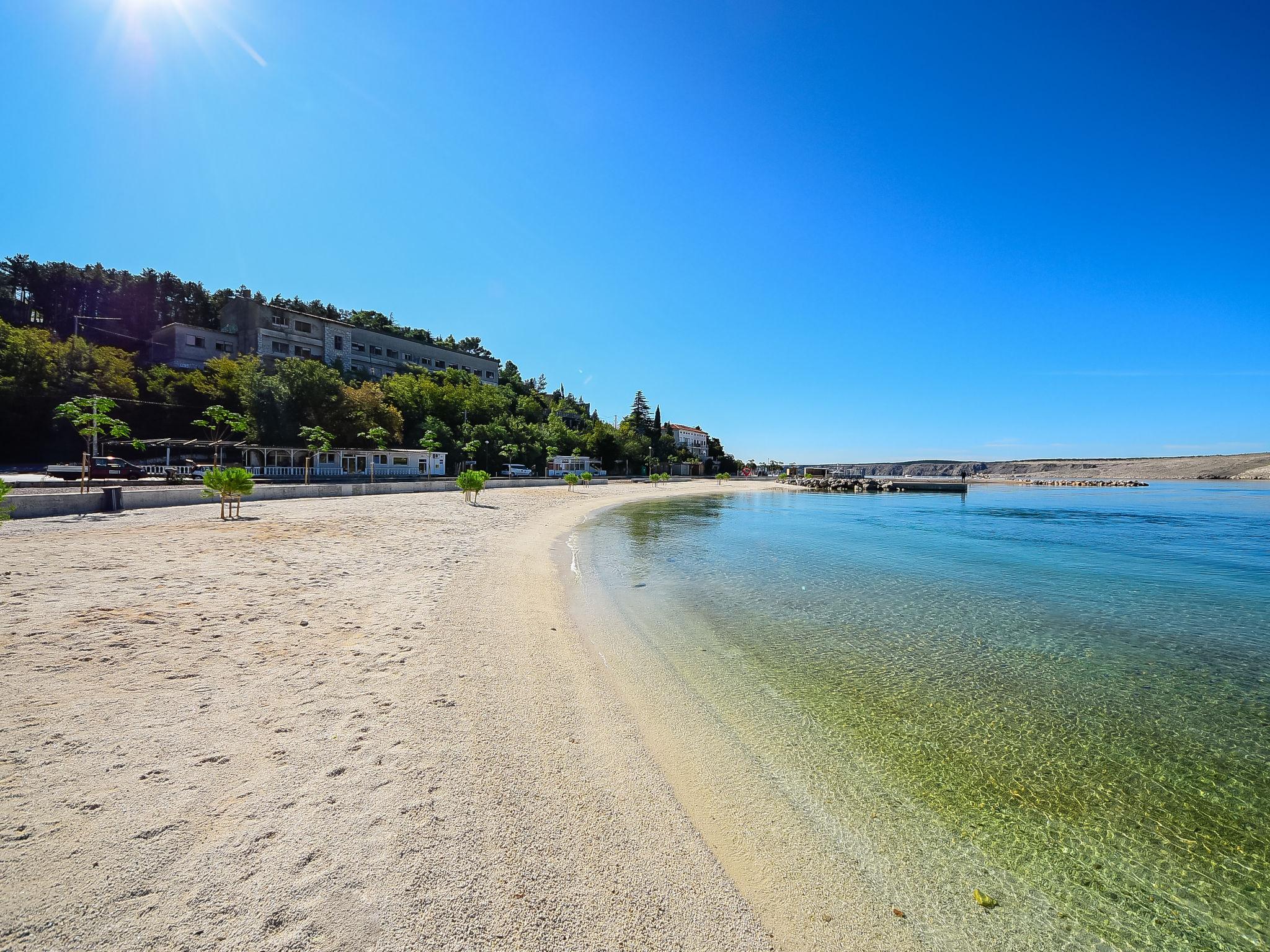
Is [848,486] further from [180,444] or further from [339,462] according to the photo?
[180,444]

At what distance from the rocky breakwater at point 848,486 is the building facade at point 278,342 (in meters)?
66.0

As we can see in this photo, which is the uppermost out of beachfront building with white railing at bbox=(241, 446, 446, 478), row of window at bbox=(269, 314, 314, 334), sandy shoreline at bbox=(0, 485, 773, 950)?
row of window at bbox=(269, 314, 314, 334)

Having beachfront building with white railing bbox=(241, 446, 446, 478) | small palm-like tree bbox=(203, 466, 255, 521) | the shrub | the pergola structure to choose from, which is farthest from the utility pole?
small palm-like tree bbox=(203, 466, 255, 521)

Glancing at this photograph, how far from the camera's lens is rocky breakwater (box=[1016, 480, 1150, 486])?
406ft

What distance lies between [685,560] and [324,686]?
475 inches

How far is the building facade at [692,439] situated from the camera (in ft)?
371

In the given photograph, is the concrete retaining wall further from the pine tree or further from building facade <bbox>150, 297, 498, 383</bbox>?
the pine tree

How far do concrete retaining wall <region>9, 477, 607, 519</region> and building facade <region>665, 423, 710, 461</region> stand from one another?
82.3m

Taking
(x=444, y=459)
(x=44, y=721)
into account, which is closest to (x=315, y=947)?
(x=44, y=721)

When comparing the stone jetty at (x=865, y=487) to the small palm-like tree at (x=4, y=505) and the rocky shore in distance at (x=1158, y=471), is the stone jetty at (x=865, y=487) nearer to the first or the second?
the rocky shore in distance at (x=1158, y=471)

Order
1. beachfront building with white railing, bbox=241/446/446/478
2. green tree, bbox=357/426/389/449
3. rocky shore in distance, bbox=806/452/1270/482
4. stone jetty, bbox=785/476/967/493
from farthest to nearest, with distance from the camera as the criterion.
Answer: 1. rocky shore in distance, bbox=806/452/1270/482
2. stone jetty, bbox=785/476/967/493
3. green tree, bbox=357/426/389/449
4. beachfront building with white railing, bbox=241/446/446/478

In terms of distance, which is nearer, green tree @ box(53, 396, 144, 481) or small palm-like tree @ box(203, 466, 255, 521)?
small palm-like tree @ box(203, 466, 255, 521)

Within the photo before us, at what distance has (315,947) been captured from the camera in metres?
2.53

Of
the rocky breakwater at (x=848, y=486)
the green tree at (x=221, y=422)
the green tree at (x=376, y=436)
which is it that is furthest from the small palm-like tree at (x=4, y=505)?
the rocky breakwater at (x=848, y=486)
